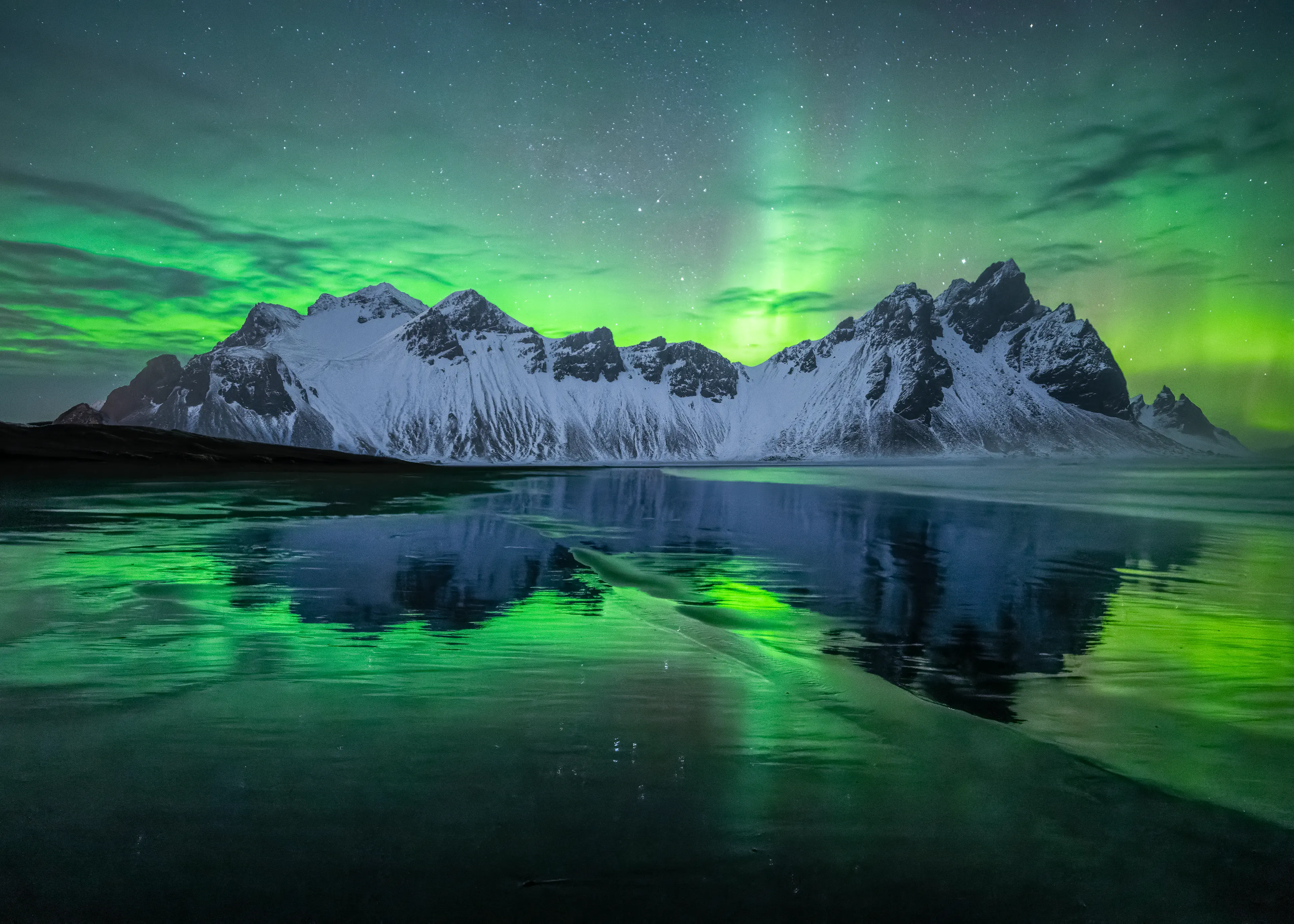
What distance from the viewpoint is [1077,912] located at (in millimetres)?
4914

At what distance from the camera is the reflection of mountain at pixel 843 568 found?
1262 cm

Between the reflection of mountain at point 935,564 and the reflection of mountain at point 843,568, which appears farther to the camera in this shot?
the reflection of mountain at point 843,568

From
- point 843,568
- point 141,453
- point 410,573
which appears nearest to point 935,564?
point 843,568

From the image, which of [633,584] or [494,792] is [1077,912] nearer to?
[494,792]

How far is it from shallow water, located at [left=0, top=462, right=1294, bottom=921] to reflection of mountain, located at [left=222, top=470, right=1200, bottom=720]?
16 centimetres

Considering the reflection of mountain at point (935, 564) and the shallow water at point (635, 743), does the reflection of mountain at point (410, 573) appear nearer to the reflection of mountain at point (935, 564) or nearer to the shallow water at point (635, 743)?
the shallow water at point (635, 743)

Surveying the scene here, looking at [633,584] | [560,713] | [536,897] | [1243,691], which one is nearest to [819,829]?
[536,897]

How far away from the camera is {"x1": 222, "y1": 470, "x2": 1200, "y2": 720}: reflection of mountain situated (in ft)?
41.4

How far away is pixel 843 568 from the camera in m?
22.2

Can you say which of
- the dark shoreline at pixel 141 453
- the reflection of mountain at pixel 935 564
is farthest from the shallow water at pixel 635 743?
the dark shoreline at pixel 141 453

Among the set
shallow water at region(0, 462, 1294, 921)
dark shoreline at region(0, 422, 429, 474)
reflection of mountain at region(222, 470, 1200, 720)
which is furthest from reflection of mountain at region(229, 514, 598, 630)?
dark shoreline at region(0, 422, 429, 474)

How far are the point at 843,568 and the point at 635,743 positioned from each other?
15.6 meters

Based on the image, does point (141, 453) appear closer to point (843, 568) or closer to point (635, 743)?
point (843, 568)

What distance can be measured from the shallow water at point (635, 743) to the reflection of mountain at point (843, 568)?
0.16 meters
